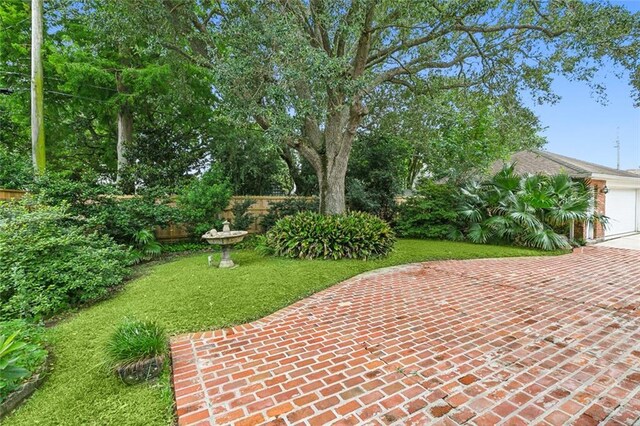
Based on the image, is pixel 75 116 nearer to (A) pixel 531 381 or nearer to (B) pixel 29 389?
(B) pixel 29 389

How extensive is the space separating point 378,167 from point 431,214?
2532 millimetres

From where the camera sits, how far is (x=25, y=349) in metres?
2.67

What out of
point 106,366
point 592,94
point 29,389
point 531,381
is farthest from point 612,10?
point 29,389

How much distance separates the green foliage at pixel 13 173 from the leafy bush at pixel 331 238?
16.7 ft

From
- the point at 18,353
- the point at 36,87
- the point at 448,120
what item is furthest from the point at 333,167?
the point at 36,87

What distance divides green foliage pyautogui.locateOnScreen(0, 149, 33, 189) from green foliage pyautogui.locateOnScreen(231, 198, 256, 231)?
15.3 feet

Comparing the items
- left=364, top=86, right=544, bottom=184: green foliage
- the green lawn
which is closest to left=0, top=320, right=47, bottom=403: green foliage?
the green lawn

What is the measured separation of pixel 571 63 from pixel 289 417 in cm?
919

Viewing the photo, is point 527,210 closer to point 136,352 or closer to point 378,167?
point 378,167

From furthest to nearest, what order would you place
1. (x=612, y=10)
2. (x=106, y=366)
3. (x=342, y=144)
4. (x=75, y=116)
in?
(x=75, y=116) → (x=342, y=144) → (x=612, y=10) → (x=106, y=366)

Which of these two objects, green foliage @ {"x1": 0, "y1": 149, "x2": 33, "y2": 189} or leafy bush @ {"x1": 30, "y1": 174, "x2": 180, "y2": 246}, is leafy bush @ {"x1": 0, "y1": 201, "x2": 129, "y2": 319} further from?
green foliage @ {"x1": 0, "y1": 149, "x2": 33, "y2": 189}

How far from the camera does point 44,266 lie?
13.6 ft

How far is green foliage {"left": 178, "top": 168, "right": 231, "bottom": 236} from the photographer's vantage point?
8.37 m

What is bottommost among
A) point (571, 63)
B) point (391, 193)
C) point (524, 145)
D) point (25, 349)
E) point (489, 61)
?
point (25, 349)
